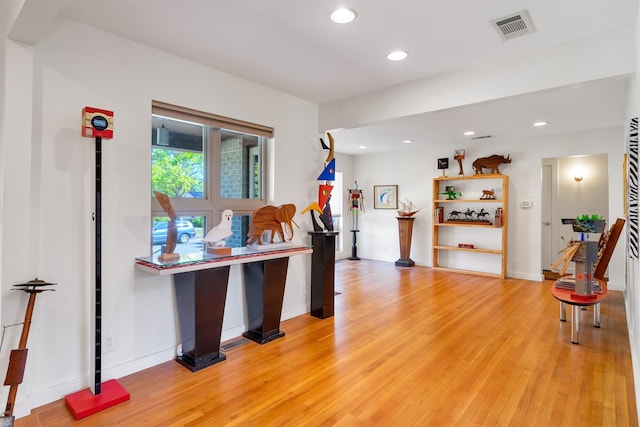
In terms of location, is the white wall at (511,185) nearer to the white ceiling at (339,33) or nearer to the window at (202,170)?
the white ceiling at (339,33)

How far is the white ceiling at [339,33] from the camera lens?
2184 millimetres

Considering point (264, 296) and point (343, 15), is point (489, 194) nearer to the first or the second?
point (264, 296)

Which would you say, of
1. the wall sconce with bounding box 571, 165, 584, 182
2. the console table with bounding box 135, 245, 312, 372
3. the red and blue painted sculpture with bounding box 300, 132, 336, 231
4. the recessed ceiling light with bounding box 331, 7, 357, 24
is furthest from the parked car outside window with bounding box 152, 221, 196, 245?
the wall sconce with bounding box 571, 165, 584, 182

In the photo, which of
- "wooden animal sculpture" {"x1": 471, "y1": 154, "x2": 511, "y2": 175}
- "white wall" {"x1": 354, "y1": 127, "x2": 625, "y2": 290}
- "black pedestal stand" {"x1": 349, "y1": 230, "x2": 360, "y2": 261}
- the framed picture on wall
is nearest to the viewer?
"white wall" {"x1": 354, "y1": 127, "x2": 625, "y2": 290}

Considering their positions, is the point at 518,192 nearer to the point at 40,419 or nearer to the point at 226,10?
the point at 226,10

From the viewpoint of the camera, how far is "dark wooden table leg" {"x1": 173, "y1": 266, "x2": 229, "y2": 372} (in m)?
2.75

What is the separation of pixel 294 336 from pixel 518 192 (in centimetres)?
502

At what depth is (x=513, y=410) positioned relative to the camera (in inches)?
86.7

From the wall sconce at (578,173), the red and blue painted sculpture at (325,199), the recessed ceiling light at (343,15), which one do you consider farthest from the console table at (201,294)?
the wall sconce at (578,173)

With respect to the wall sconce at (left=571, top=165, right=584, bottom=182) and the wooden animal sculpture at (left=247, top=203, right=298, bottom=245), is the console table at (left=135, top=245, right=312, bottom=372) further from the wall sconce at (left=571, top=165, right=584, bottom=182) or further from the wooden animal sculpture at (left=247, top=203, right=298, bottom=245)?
the wall sconce at (left=571, top=165, right=584, bottom=182)

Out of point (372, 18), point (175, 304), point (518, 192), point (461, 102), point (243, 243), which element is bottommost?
point (175, 304)

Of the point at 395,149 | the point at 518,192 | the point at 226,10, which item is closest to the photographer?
the point at 226,10

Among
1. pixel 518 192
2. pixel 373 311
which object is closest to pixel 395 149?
pixel 518 192

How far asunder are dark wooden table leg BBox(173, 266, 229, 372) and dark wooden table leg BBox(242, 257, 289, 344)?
1.58 ft
